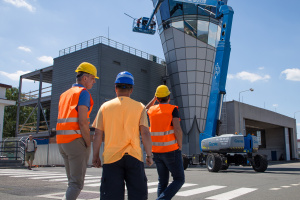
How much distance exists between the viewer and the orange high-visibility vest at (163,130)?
15.6 feet

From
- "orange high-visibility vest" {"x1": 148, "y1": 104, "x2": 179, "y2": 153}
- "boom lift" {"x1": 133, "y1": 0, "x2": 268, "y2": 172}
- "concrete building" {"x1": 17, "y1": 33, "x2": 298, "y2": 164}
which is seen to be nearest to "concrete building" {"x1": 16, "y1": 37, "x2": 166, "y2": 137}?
"concrete building" {"x1": 17, "y1": 33, "x2": 298, "y2": 164}

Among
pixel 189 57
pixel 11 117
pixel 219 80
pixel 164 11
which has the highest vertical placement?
pixel 164 11

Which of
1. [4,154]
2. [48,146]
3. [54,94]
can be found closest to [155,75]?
[54,94]

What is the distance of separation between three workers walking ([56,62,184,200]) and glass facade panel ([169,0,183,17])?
88.2 ft

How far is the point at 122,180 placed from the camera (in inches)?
124

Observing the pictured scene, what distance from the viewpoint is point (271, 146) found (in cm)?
5847

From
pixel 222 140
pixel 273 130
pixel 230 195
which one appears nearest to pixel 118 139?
pixel 230 195

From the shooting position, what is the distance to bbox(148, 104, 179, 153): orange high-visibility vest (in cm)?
476

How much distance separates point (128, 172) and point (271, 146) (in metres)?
60.7

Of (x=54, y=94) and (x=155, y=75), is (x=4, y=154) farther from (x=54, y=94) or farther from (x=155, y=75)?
(x=155, y=75)

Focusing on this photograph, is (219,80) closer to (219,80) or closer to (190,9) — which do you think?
(219,80)

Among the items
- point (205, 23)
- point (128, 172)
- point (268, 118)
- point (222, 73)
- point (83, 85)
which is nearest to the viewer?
point (128, 172)

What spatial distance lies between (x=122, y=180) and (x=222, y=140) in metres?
13.9

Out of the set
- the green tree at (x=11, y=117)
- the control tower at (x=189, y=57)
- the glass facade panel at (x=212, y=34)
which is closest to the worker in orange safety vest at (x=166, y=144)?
the control tower at (x=189, y=57)
